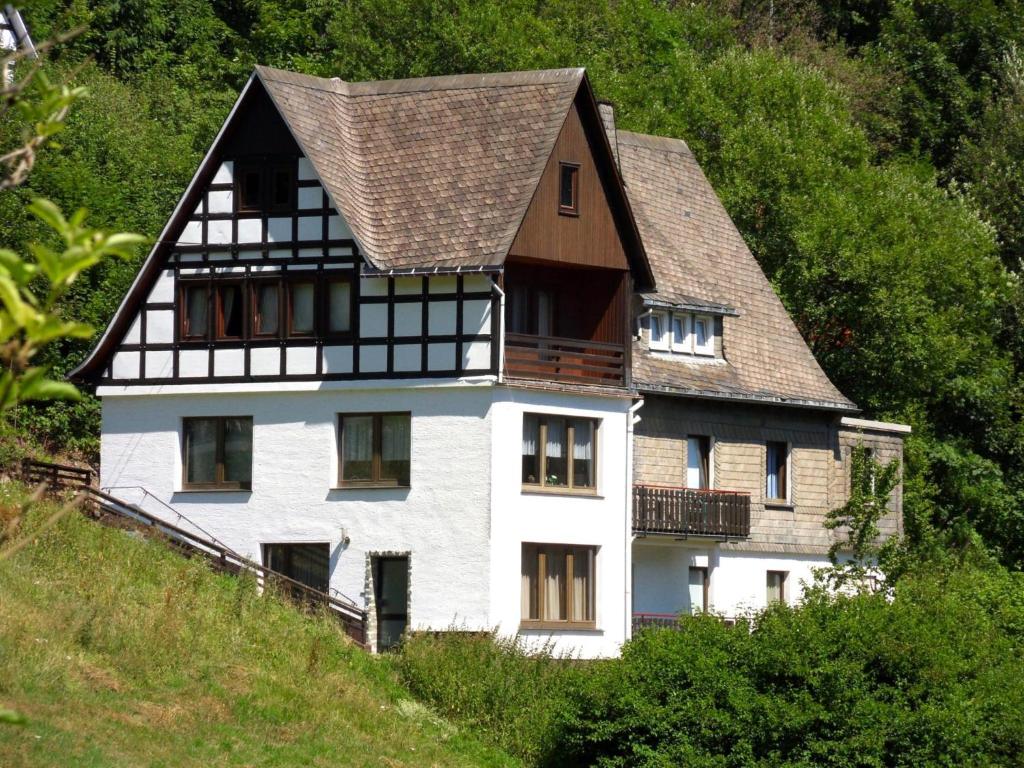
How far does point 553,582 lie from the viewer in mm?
37250

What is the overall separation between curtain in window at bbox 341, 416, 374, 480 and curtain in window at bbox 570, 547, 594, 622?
14.3 ft

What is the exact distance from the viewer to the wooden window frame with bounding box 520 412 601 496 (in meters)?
37.1

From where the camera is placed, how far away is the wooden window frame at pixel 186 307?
38719 mm

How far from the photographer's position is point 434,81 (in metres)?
39.9

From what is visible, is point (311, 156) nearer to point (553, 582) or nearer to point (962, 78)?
point (553, 582)

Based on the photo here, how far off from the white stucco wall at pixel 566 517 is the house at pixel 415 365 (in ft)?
0.15

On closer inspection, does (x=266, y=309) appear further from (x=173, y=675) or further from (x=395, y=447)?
(x=173, y=675)

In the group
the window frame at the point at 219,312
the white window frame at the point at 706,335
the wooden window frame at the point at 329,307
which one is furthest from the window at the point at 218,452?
the white window frame at the point at 706,335

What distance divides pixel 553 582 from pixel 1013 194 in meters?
29.7

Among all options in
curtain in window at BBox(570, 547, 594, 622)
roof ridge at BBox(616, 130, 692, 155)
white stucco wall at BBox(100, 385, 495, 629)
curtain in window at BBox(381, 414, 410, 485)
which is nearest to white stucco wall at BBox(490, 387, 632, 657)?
curtain in window at BBox(570, 547, 594, 622)

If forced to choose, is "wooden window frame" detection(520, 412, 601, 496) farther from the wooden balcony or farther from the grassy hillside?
the grassy hillside

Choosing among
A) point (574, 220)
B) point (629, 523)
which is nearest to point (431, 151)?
point (574, 220)

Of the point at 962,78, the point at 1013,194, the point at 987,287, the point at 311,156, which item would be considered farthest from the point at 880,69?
the point at 311,156

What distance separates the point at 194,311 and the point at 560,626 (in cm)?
978
